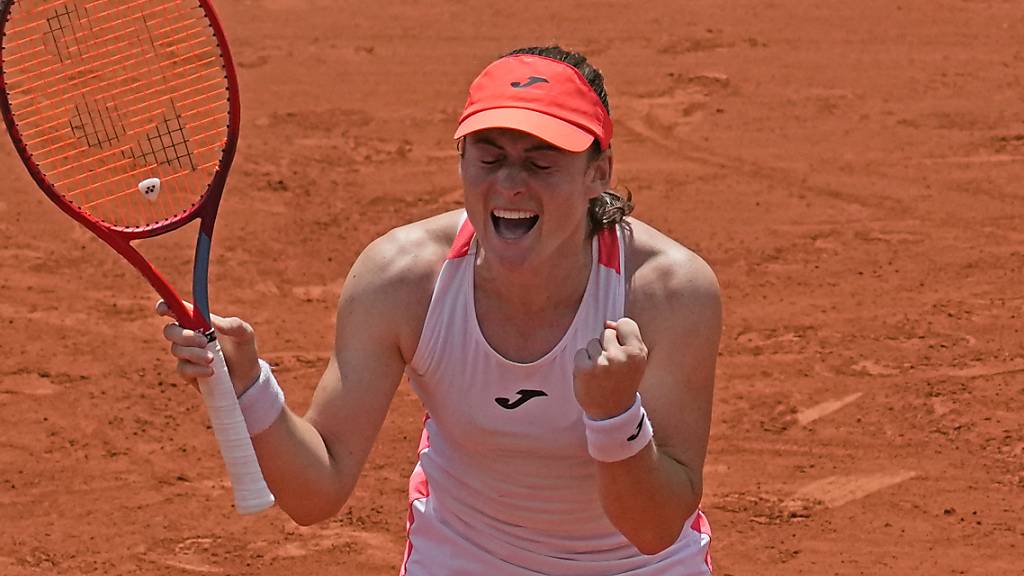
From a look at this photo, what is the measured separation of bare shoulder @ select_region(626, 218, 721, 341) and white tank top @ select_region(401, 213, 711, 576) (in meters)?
0.04

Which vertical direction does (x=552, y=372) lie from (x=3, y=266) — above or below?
above

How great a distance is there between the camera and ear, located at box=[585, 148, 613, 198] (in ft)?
11.9

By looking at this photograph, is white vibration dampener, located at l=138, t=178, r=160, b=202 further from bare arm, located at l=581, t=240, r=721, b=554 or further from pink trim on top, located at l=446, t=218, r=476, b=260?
bare arm, located at l=581, t=240, r=721, b=554

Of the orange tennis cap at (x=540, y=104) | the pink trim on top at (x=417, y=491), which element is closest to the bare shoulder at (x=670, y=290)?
the orange tennis cap at (x=540, y=104)

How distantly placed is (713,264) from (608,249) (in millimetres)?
4030

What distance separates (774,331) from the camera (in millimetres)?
7191

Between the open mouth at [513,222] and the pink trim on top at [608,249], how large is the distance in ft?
1.01

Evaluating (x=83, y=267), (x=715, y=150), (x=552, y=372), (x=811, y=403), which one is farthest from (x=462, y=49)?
(x=552, y=372)

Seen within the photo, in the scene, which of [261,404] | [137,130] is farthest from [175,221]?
[137,130]

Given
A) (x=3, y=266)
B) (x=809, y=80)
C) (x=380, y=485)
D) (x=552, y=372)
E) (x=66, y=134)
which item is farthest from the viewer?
(x=809, y=80)

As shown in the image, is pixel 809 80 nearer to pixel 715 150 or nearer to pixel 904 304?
pixel 715 150

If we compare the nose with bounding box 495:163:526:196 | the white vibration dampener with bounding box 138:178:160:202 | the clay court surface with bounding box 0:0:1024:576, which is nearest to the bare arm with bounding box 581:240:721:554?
the nose with bounding box 495:163:526:196

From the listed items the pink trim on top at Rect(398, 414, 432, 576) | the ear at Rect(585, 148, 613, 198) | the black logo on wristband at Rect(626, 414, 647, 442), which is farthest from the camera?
the pink trim on top at Rect(398, 414, 432, 576)

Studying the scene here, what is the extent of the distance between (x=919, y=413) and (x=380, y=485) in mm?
2168
